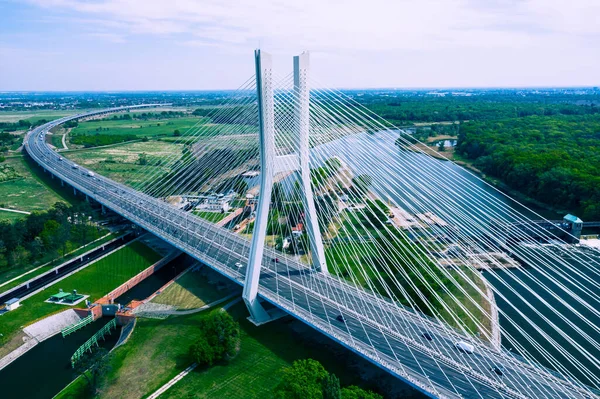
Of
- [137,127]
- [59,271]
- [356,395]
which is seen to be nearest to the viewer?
[356,395]

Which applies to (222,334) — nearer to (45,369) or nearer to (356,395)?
(356,395)

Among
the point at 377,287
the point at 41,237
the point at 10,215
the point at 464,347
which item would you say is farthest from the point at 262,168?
the point at 10,215

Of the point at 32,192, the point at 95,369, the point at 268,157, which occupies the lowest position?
the point at 32,192

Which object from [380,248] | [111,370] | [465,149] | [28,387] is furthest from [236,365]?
[465,149]

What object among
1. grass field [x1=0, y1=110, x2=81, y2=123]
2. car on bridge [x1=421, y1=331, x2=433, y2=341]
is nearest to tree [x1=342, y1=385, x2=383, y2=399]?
car on bridge [x1=421, y1=331, x2=433, y2=341]

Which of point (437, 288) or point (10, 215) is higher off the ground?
point (437, 288)

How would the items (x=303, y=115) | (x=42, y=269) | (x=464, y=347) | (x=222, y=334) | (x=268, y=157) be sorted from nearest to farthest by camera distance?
(x=464, y=347) → (x=222, y=334) → (x=268, y=157) → (x=303, y=115) → (x=42, y=269)

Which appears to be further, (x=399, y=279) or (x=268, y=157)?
(x=399, y=279)
